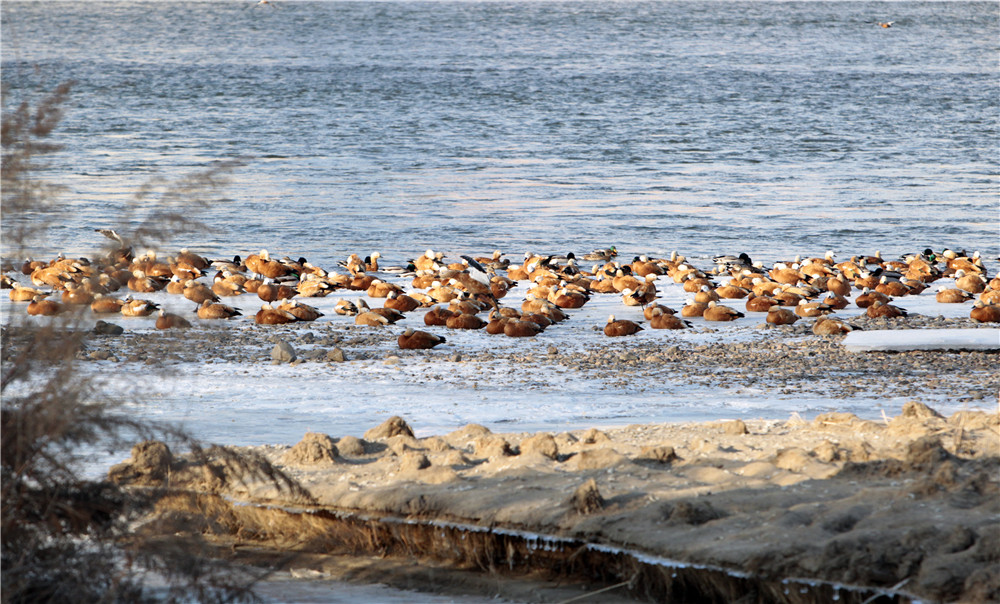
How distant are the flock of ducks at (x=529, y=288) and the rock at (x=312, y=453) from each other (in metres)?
3.59

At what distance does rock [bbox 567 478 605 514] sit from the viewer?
547 centimetres

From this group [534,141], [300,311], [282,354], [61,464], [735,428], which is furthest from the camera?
[534,141]

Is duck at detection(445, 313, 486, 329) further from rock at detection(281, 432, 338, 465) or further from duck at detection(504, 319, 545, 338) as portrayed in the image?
rock at detection(281, 432, 338, 465)

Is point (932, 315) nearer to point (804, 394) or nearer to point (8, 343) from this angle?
point (804, 394)

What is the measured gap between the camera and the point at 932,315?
12.4 m

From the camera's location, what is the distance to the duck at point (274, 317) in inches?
455

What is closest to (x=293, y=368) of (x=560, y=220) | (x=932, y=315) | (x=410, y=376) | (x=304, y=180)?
(x=410, y=376)

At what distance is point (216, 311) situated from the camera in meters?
11.7

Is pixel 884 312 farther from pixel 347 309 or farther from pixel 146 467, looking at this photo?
pixel 146 467

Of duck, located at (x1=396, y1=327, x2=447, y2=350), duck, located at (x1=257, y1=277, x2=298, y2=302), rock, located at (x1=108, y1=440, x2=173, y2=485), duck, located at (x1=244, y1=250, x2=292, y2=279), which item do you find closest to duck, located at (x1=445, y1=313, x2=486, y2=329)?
duck, located at (x1=396, y1=327, x2=447, y2=350)

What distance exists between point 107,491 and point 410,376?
5.14 meters

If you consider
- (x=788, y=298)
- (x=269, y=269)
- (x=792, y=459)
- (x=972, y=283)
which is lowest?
(x=269, y=269)

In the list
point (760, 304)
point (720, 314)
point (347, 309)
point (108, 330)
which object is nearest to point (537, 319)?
point (720, 314)

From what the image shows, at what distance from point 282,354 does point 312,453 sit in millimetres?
3271
